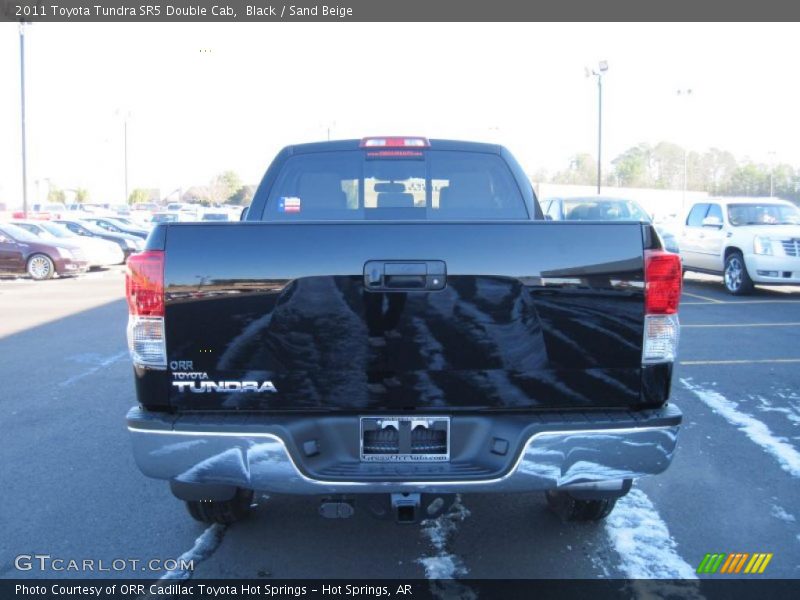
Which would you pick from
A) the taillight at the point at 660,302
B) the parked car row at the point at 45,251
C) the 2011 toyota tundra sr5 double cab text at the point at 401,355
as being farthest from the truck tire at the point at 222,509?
the parked car row at the point at 45,251

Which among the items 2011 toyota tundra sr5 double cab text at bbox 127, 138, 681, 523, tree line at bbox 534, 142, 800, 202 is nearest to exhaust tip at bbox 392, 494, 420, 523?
2011 toyota tundra sr5 double cab text at bbox 127, 138, 681, 523

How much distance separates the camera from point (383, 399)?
9.68ft

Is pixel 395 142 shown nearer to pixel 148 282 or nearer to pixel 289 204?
pixel 289 204

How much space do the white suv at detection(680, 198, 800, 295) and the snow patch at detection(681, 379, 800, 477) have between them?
23.0 ft

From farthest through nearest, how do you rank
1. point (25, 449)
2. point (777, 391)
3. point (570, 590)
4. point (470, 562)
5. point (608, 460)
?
point (777, 391)
point (25, 449)
point (470, 562)
point (570, 590)
point (608, 460)

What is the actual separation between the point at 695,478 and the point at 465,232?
2851 mm

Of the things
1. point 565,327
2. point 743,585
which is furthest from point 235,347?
point 743,585

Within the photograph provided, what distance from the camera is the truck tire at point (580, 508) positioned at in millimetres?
3939

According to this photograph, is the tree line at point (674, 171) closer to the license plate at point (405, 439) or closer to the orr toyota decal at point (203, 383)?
the license plate at point (405, 439)

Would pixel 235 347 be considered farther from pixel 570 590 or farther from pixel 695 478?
pixel 695 478

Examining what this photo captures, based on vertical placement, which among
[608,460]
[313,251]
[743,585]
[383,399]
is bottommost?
[743,585]

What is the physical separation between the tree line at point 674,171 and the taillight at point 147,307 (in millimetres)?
70018

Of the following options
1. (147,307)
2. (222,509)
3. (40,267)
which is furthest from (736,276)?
(40,267)

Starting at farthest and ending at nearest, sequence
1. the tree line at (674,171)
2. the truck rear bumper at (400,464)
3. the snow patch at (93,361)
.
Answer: the tree line at (674,171) → the snow patch at (93,361) → the truck rear bumper at (400,464)
